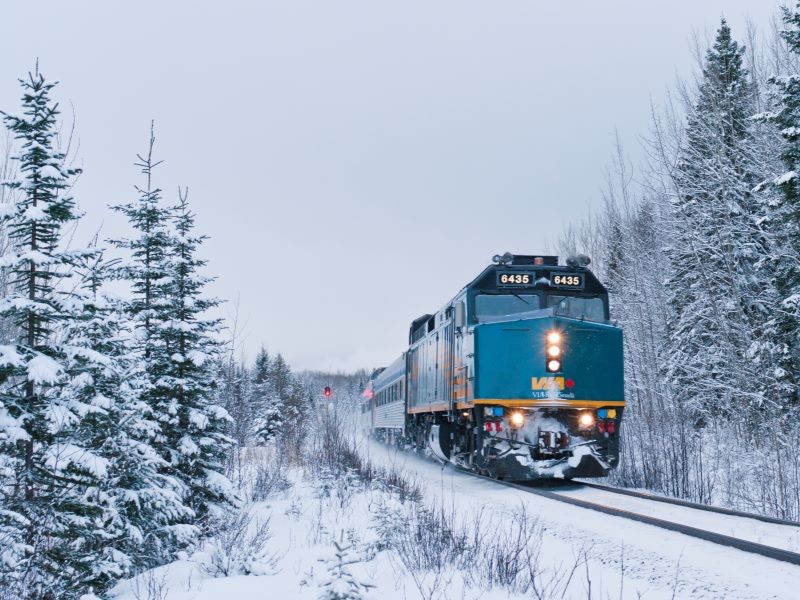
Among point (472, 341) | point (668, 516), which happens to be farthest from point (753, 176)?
point (668, 516)

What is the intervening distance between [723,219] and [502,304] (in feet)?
29.1

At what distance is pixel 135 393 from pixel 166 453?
158 cm

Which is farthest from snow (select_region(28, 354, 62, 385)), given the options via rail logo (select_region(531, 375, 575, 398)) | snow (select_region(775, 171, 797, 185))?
snow (select_region(775, 171, 797, 185))

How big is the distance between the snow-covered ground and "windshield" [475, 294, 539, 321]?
4.29m

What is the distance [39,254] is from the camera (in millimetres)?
6434

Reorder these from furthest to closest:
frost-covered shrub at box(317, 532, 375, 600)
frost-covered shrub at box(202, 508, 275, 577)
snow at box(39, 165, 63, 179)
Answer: snow at box(39, 165, 63, 179)
frost-covered shrub at box(202, 508, 275, 577)
frost-covered shrub at box(317, 532, 375, 600)

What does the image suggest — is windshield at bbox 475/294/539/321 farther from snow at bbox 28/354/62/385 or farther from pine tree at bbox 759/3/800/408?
snow at bbox 28/354/62/385

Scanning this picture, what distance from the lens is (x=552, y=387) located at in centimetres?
1138

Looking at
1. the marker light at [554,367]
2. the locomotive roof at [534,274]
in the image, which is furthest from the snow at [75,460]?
the locomotive roof at [534,274]

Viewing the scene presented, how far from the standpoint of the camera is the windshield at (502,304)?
12.3 m

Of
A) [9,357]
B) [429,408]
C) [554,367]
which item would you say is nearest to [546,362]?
[554,367]

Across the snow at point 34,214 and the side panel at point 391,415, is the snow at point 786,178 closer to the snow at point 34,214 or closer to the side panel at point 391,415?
the side panel at point 391,415

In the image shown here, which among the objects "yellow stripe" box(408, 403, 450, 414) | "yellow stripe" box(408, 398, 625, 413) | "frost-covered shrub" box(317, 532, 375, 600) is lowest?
"frost-covered shrub" box(317, 532, 375, 600)

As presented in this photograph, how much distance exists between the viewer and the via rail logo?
447 inches
